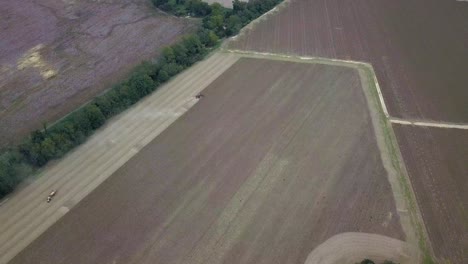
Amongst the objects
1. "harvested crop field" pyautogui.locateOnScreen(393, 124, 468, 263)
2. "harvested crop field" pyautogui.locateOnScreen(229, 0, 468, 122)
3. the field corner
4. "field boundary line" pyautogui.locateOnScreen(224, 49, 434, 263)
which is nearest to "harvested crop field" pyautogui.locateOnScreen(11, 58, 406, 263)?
"field boundary line" pyautogui.locateOnScreen(224, 49, 434, 263)

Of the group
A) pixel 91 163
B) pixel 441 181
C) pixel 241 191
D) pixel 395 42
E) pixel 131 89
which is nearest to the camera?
pixel 241 191

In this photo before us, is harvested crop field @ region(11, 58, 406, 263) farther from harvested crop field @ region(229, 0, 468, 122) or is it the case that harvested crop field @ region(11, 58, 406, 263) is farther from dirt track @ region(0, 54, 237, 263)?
harvested crop field @ region(229, 0, 468, 122)

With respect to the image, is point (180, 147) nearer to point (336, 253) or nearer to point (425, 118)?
point (336, 253)

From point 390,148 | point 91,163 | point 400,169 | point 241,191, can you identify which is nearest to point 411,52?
point 390,148

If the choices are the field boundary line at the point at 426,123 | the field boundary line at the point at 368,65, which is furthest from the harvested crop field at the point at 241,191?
the field boundary line at the point at 426,123

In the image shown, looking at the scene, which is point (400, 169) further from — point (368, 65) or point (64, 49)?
point (64, 49)

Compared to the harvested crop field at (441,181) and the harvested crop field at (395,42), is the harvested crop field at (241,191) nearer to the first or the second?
the harvested crop field at (441,181)

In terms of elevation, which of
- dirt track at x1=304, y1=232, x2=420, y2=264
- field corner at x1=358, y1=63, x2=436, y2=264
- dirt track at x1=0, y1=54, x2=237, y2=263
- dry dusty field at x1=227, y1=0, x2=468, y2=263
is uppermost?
dry dusty field at x1=227, y1=0, x2=468, y2=263
